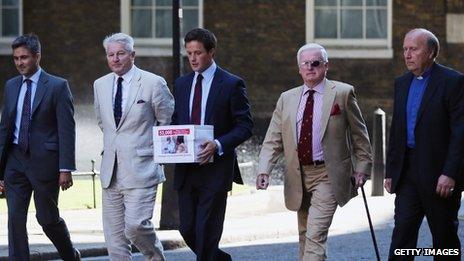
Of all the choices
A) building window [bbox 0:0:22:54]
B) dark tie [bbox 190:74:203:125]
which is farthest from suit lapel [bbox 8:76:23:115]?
building window [bbox 0:0:22:54]

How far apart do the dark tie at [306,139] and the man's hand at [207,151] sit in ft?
2.18

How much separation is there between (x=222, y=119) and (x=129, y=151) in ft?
2.53

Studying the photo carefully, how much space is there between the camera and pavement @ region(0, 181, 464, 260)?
546 inches

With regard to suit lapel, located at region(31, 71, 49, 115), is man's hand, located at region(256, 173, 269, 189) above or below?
below

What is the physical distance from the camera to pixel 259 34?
23578mm

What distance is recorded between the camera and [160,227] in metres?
15.4

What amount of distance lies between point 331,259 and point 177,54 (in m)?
3.65

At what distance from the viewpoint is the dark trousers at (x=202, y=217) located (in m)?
10.0

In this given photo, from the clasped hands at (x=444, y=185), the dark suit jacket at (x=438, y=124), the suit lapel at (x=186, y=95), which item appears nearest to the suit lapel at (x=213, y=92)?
the suit lapel at (x=186, y=95)

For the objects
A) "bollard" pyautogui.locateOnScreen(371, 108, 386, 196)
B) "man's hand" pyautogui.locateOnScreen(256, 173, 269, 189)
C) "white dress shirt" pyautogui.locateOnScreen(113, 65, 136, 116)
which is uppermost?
"white dress shirt" pyautogui.locateOnScreen(113, 65, 136, 116)

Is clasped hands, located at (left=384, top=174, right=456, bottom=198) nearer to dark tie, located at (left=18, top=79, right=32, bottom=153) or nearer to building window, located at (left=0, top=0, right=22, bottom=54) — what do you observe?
dark tie, located at (left=18, top=79, right=32, bottom=153)

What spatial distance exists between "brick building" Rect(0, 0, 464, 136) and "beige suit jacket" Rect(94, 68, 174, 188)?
12.9 metres

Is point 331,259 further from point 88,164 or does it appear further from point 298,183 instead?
point 88,164

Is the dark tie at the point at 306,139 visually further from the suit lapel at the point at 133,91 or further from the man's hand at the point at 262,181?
the suit lapel at the point at 133,91
